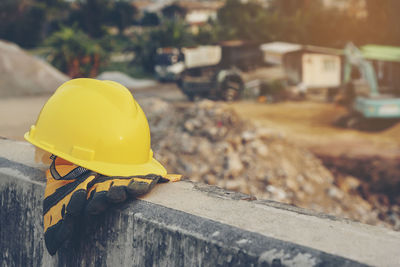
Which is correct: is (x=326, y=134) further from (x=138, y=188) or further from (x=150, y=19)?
(x=150, y=19)

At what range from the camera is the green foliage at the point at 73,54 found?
55.0 feet

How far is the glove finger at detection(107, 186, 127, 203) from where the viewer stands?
1842 mm

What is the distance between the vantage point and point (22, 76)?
1239cm

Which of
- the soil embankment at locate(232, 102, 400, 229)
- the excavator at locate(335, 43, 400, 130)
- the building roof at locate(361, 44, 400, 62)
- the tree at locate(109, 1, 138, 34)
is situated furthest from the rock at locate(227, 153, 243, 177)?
the tree at locate(109, 1, 138, 34)

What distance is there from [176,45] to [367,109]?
9860 mm

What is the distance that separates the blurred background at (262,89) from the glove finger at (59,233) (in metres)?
6.44

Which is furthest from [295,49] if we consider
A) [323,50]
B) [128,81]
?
[128,81]

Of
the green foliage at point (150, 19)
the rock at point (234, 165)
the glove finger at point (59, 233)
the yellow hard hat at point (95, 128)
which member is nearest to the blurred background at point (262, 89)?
the rock at point (234, 165)

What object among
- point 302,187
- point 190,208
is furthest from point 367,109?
point 190,208

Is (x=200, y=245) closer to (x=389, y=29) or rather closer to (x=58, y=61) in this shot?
(x=58, y=61)

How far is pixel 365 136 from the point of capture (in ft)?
48.2

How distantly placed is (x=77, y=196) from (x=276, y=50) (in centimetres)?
1796

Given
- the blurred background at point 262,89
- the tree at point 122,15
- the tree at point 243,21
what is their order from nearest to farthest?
the blurred background at point 262,89
the tree at point 243,21
the tree at point 122,15

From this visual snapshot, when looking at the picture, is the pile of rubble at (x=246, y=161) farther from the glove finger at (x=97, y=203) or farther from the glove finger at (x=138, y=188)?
the glove finger at (x=97, y=203)
